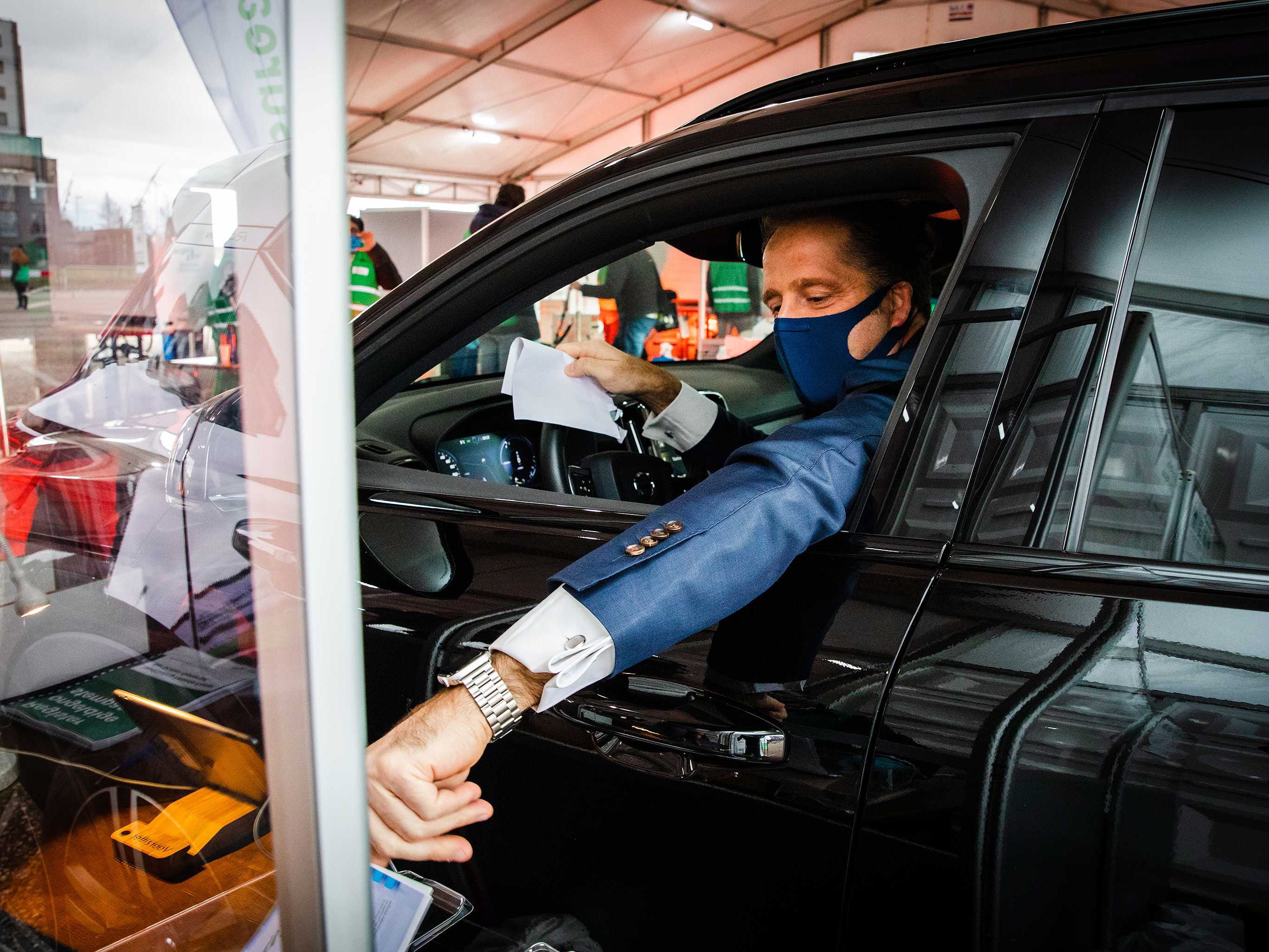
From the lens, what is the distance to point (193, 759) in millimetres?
799

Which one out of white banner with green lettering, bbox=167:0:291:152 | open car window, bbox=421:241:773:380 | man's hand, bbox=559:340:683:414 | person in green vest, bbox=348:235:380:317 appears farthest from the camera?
person in green vest, bbox=348:235:380:317

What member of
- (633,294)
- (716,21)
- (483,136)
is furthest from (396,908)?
(483,136)

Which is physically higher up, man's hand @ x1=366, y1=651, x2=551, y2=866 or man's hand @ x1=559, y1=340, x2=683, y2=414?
man's hand @ x1=559, y1=340, x2=683, y2=414

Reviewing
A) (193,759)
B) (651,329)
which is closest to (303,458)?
(193,759)

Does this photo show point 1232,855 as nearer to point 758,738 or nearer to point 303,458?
point 758,738

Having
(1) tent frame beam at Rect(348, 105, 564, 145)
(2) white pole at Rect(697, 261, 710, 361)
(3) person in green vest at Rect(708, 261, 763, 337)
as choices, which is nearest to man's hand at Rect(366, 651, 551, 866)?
(3) person in green vest at Rect(708, 261, 763, 337)

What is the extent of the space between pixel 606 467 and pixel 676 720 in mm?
719

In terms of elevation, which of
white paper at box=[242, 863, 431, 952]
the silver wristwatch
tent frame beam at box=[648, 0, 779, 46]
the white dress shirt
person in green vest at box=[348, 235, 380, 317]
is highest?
tent frame beam at box=[648, 0, 779, 46]

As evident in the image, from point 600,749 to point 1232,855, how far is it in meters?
0.57

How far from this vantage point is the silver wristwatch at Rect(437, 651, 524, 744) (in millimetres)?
923

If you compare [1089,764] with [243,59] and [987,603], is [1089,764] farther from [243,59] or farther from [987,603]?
[243,59]

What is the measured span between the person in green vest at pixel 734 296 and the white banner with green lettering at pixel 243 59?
2311 mm

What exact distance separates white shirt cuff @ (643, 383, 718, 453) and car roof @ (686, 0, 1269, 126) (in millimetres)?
553

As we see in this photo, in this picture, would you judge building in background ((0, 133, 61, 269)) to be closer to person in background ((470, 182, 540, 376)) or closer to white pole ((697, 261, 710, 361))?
person in background ((470, 182, 540, 376))
